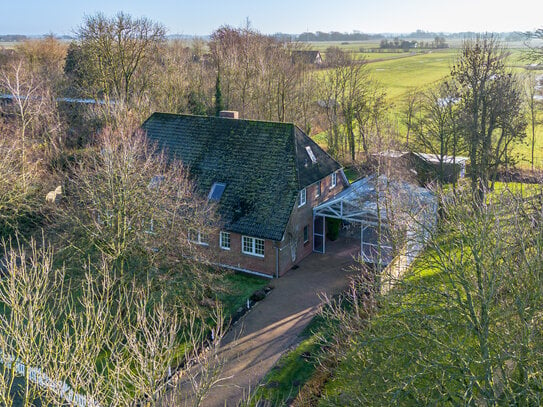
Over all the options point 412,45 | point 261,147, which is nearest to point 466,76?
point 261,147

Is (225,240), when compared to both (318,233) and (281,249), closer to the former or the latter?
(281,249)

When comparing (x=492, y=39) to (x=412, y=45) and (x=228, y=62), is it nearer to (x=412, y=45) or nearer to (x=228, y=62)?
(x=228, y=62)

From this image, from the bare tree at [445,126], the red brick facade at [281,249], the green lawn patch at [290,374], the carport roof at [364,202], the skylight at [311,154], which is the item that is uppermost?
the bare tree at [445,126]

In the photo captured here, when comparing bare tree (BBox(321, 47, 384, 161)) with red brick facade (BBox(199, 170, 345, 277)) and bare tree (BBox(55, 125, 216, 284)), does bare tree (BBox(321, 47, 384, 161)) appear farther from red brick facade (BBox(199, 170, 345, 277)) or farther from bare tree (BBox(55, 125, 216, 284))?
bare tree (BBox(55, 125, 216, 284))

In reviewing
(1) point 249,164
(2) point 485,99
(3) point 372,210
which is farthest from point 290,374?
(2) point 485,99

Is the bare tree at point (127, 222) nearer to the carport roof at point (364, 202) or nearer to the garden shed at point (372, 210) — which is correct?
the garden shed at point (372, 210)

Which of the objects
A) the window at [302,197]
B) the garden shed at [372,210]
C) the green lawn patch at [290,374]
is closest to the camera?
the green lawn patch at [290,374]

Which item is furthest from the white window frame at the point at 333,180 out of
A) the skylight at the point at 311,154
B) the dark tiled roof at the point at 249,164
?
the skylight at the point at 311,154

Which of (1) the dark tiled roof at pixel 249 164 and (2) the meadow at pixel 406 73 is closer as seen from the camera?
(1) the dark tiled roof at pixel 249 164
